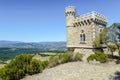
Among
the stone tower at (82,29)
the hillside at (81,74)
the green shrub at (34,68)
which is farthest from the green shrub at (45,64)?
the stone tower at (82,29)

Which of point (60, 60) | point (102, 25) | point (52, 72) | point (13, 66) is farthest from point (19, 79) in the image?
point (102, 25)

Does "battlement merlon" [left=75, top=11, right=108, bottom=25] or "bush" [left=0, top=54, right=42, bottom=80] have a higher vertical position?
"battlement merlon" [left=75, top=11, right=108, bottom=25]

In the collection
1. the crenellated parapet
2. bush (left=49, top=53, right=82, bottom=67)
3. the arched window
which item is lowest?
bush (left=49, top=53, right=82, bottom=67)

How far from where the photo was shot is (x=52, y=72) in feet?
77.3

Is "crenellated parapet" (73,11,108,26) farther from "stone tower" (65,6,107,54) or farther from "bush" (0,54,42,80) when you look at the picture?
"bush" (0,54,42,80)

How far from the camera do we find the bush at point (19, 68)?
78.2 feet

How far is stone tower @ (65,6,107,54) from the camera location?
3266 cm

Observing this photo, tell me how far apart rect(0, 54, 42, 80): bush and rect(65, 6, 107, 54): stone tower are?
11.6 meters

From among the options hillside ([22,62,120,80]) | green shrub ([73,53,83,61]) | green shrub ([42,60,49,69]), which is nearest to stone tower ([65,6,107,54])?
green shrub ([73,53,83,61])

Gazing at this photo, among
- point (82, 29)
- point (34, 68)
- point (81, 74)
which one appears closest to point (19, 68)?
point (34, 68)

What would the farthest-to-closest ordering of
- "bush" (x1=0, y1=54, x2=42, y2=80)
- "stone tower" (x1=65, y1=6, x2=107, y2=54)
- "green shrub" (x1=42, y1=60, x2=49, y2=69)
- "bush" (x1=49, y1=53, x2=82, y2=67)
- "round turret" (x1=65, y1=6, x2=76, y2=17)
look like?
"round turret" (x1=65, y1=6, x2=76, y2=17), "stone tower" (x1=65, y1=6, x2=107, y2=54), "bush" (x1=49, y1=53, x2=82, y2=67), "green shrub" (x1=42, y1=60, x2=49, y2=69), "bush" (x1=0, y1=54, x2=42, y2=80)

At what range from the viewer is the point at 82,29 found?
34.6 m

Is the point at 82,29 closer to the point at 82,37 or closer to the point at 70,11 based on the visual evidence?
the point at 82,37

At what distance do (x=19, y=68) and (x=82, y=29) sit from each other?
15108 millimetres
